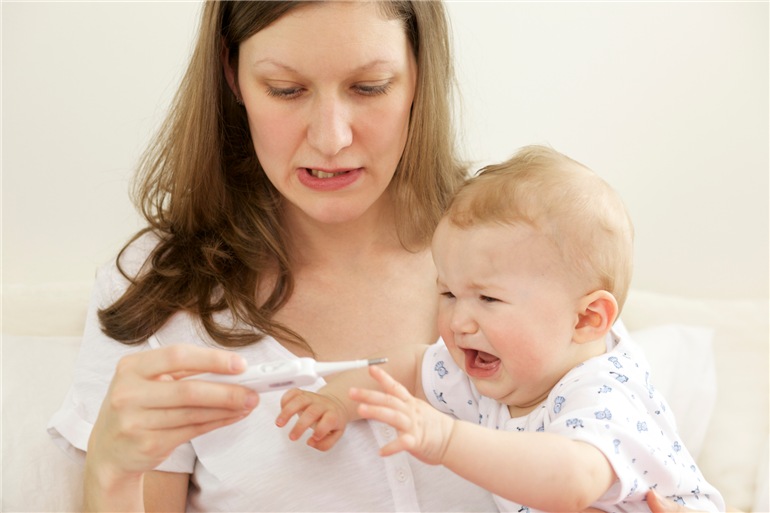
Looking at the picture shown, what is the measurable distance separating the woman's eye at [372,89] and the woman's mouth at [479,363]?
483mm

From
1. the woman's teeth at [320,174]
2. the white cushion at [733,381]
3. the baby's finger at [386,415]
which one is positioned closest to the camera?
the baby's finger at [386,415]

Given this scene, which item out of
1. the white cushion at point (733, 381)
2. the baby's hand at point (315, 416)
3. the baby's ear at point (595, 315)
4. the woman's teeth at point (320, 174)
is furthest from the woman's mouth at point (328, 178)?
the white cushion at point (733, 381)

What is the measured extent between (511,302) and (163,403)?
0.56m

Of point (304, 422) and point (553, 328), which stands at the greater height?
point (553, 328)

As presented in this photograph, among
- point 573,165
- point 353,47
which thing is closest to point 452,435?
point 573,165

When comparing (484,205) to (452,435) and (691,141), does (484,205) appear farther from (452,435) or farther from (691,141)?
(691,141)

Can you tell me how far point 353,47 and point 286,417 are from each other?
63cm

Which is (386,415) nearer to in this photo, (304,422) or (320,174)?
(304,422)

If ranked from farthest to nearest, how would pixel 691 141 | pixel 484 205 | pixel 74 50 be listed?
1. pixel 691 141
2. pixel 74 50
3. pixel 484 205

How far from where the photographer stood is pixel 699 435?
227 centimetres

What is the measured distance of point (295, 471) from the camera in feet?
5.38

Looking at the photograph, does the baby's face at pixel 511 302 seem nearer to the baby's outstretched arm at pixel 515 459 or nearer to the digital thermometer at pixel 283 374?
the baby's outstretched arm at pixel 515 459

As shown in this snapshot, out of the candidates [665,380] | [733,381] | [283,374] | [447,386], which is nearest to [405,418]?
[283,374]

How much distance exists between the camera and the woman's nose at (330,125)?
1.58 metres
